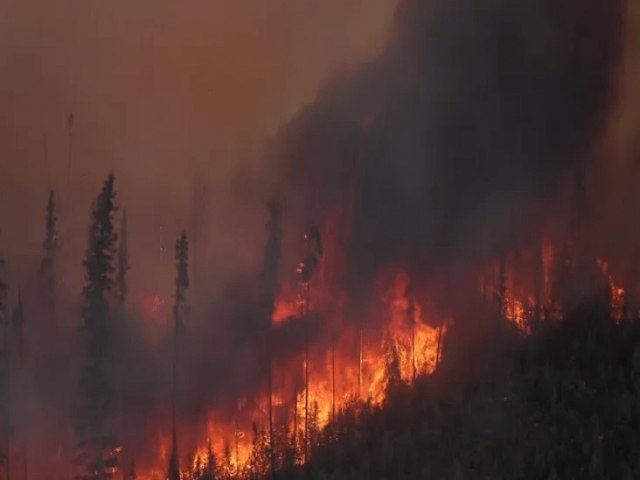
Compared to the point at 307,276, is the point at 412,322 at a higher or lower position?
lower

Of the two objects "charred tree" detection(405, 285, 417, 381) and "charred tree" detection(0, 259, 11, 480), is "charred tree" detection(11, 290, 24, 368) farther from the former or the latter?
"charred tree" detection(405, 285, 417, 381)

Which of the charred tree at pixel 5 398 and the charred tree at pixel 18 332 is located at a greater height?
the charred tree at pixel 18 332

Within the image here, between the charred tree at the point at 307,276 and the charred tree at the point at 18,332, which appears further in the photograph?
the charred tree at the point at 18,332

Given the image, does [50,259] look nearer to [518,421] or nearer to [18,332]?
[18,332]

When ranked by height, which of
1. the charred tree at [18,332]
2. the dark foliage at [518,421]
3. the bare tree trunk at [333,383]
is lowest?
the dark foliage at [518,421]

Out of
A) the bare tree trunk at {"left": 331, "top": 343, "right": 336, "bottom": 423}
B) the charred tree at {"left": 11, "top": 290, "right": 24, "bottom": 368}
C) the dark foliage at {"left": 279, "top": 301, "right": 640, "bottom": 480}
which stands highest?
the charred tree at {"left": 11, "top": 290, "right": 24, "bottom": 368}

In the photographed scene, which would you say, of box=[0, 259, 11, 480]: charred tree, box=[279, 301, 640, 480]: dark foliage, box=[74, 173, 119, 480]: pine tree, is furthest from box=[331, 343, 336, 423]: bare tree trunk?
box=[0, 259, 11, 480]: charred tree

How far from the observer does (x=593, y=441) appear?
39.2 metres

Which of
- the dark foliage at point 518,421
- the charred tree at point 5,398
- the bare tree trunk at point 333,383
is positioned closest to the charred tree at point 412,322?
the bare tree trunk at point 333,383

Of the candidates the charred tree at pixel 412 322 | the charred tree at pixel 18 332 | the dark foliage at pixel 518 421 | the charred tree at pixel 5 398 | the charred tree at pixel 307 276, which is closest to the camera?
the dark foliage at pixel 518 421

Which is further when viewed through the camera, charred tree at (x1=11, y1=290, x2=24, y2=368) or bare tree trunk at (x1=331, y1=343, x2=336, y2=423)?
charred tree at (x1=11, y1=290, x2=24, y2=368)

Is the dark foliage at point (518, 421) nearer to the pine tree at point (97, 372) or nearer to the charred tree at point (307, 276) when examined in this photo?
the charred tree at point (307, 276)

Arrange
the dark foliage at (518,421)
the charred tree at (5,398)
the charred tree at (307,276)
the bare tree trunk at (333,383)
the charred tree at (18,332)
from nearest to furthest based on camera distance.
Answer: the dark foliage at (518,421), the charred tree at (5,398), the charred tree at (307,276), the bare tree trunk at (333,383), the charred tree at (18,332)

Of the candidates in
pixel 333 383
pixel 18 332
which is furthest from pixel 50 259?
pixel 333 383
